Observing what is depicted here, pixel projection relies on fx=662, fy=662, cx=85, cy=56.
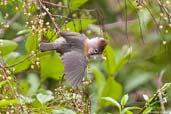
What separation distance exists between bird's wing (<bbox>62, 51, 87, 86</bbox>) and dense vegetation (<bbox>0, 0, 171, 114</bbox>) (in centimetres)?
3

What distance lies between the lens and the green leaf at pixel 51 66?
3.25m

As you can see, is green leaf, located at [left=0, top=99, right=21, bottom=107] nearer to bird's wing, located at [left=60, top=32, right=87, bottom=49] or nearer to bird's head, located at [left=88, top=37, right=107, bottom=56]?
bird's wing, located at [left=60, top=32, right=87, bottom=49]

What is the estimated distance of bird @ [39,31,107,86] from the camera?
273 centimetres

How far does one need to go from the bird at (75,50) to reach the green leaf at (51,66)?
337mm

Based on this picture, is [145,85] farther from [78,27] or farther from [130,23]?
[78,27]

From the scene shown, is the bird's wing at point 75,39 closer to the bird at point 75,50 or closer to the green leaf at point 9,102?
the bird at point 75,50

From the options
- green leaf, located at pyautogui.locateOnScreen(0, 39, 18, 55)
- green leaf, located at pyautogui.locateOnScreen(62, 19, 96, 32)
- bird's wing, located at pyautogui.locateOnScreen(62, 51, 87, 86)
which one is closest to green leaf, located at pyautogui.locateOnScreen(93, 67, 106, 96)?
green leaf, located at pyautogui.locateOnScreen(62, 19, 96, 32)

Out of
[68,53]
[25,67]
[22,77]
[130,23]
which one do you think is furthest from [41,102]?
[130,23]

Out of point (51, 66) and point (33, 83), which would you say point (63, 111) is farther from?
point (33, 83)

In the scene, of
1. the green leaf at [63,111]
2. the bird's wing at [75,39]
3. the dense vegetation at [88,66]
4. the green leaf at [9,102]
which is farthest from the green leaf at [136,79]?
the green leaf at [9,102]

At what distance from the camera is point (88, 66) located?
9.34 ft

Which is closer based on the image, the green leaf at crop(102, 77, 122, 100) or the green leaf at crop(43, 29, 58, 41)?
the green leaf at crop(43, 29, 58, 41)

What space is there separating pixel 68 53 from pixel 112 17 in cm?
233

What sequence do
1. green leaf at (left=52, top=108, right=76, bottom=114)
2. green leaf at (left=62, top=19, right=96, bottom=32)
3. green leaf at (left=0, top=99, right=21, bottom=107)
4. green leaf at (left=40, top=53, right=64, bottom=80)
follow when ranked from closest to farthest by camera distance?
green leaf at (left=0, top=99, right=21, bottom=107), green leaf at (left=52, top=108, right=76, bottom=114), green leaf at (left=62, top=19, right=96, bottom=32), green leaf at (left=40, top=53, right=64, bottom=80)
